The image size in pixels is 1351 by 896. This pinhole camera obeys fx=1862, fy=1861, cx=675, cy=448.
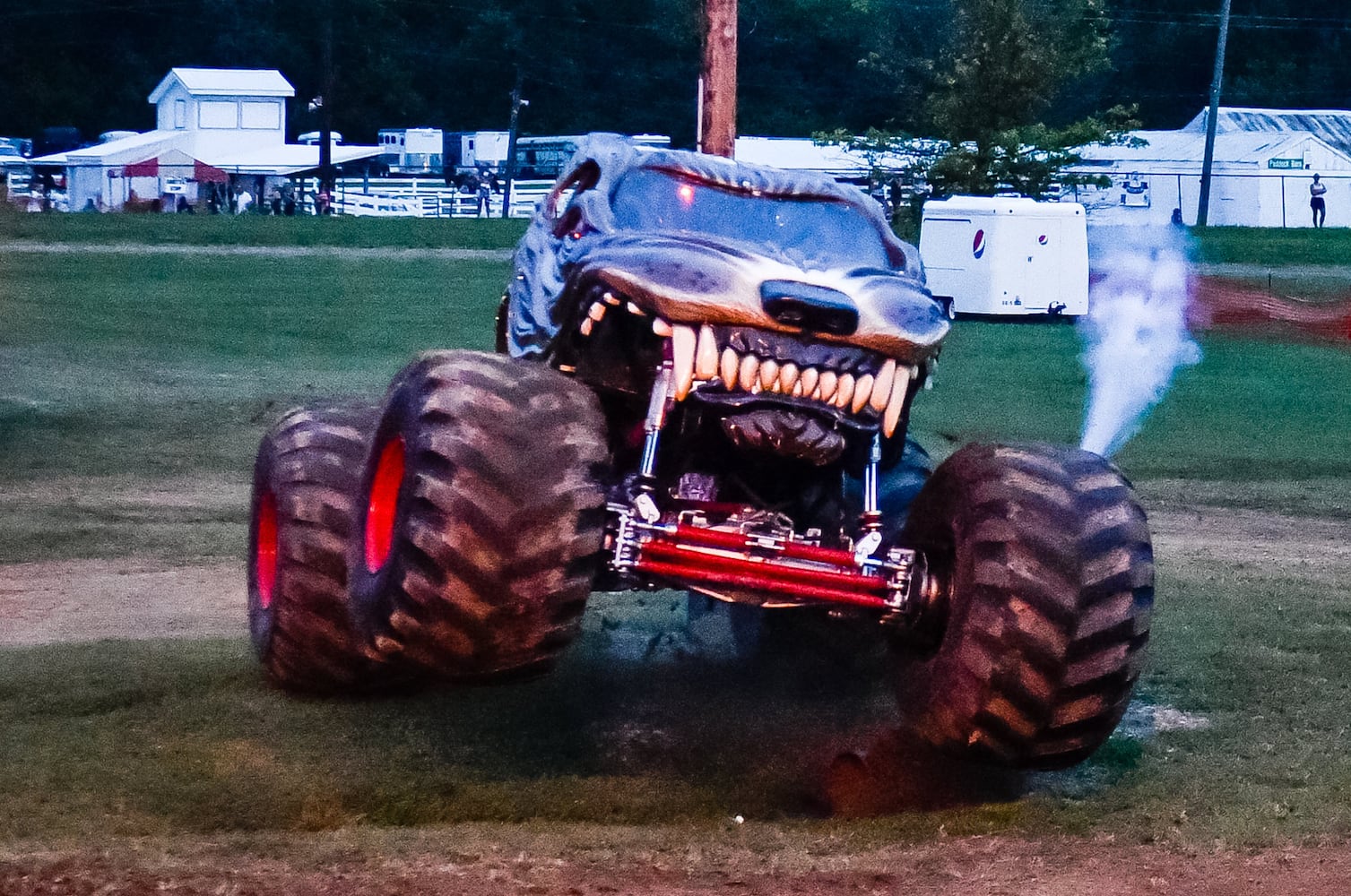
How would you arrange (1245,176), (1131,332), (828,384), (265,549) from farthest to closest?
1. (1245,176)
2. (1131,332)
3. (265,549)
4. (828,384)

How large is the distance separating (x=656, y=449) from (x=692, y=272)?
598 millimetres

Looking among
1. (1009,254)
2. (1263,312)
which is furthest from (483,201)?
(1263,312)

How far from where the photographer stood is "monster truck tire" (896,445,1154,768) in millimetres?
5730

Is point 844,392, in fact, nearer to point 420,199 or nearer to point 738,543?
point 738,543

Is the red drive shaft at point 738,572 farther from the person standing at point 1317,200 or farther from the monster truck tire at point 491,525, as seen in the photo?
the person standing at point 1317,200

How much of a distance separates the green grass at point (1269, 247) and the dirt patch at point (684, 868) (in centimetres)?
2911

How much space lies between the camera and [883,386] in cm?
630

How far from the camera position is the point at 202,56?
70.8 metres

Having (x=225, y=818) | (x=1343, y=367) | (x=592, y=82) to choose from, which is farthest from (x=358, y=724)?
(x=592, y=82)

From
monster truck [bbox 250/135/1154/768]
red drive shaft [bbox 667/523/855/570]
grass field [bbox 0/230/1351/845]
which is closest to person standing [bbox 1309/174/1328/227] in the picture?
grass field [bbox 0/230/1351/845]

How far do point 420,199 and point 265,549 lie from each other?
45168 millimetres

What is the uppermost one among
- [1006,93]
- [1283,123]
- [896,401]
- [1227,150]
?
[1283,123]

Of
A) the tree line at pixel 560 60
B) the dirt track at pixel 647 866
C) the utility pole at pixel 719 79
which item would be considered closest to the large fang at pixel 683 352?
the dirt track at pixel 647 866

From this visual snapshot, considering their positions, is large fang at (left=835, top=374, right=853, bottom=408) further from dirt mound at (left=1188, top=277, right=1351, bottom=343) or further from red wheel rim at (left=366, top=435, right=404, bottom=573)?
dirt mound at (left=1188, top=277, right=1351, bottom=343)
